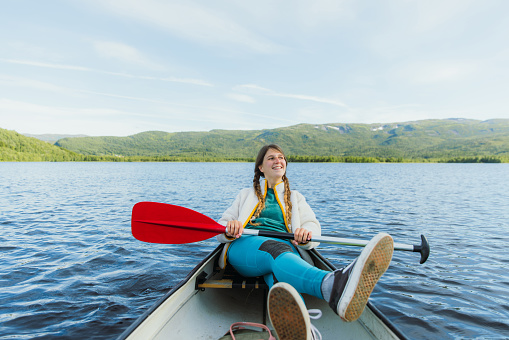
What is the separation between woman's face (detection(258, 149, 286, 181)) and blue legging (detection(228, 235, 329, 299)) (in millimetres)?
1085

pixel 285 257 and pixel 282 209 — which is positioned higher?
pixel 282 209

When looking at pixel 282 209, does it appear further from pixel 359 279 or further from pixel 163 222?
pixel 359 279

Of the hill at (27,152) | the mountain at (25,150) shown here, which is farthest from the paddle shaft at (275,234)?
the mountain at (25,150)

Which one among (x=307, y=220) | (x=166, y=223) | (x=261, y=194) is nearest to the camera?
(x=307, y=220)

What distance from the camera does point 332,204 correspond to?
17844 millimetres

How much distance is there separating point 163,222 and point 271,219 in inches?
69.0

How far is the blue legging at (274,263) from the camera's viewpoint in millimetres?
2732

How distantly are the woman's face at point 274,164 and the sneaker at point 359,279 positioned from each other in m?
2.25

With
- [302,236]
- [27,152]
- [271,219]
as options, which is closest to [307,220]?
[271,219]

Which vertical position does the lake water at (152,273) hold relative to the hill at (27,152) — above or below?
below

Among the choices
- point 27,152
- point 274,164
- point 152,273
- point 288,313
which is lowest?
point 152,273

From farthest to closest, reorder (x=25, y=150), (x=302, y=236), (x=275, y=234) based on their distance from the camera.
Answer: (x=25, y=150) → (x=275, y=234) → (x=302, y=236)

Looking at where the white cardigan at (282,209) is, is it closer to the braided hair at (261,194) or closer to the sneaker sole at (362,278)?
the braided hair at (261,194)

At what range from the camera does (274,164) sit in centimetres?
464
